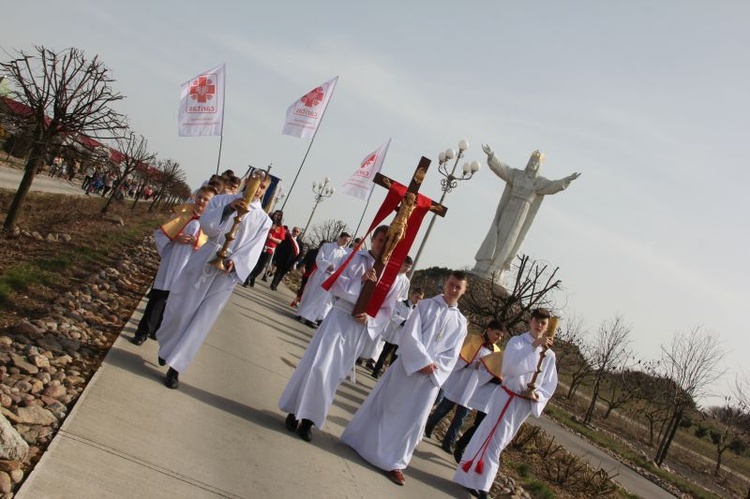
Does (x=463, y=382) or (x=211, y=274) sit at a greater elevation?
(x=211, y=274)

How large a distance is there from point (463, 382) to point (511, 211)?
29352mm

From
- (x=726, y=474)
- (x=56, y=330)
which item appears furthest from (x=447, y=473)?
(x=726, y=474)

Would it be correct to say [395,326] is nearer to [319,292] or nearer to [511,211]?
[319,292]

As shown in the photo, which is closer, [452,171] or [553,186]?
[452,171]

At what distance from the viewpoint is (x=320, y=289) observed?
15203 mm

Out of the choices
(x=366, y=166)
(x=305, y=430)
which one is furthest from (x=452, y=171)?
(x=305, y=430)

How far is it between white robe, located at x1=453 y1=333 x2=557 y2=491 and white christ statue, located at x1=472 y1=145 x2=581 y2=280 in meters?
29.7

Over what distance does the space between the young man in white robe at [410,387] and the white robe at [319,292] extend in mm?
7629

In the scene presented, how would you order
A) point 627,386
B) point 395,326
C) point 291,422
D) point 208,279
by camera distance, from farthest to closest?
point 627,386
point 395,326
point 208,279
point 291,422

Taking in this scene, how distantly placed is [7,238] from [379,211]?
9101 mm

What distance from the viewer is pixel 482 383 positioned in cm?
879

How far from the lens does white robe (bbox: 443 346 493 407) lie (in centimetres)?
906

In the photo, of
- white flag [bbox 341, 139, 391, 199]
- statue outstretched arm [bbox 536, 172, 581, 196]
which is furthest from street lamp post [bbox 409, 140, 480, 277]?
statue outstretched arm [bbox 536, 172, 581, 196]

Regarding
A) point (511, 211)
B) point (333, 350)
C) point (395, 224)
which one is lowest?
point (333, 350)
